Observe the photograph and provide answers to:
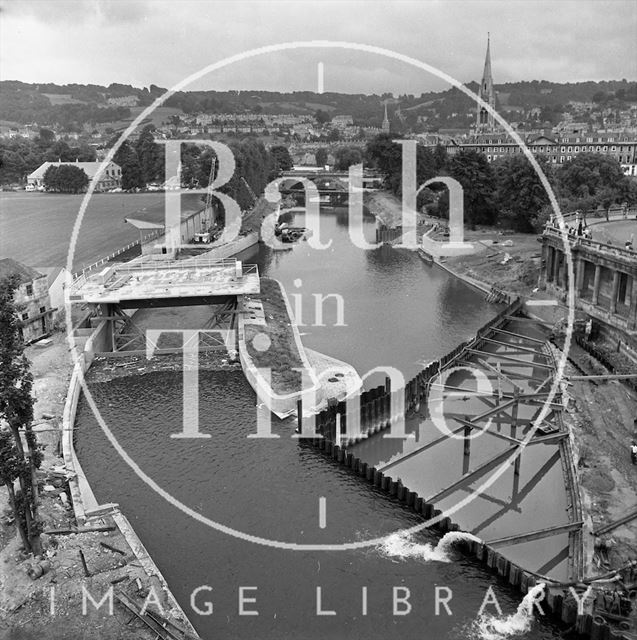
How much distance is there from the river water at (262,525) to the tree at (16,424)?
5.40 m

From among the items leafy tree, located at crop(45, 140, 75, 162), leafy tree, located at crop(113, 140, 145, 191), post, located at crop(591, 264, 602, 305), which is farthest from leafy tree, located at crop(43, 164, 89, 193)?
post, located at crop(591, 264, 602, 305)

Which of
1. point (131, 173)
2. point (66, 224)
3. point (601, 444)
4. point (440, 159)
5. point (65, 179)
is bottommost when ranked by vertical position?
point (601, 444)

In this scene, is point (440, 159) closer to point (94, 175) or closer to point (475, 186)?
point (475, 186)

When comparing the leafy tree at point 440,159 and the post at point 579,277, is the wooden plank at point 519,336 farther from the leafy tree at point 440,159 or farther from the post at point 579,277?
the leafy tree at point 440,159

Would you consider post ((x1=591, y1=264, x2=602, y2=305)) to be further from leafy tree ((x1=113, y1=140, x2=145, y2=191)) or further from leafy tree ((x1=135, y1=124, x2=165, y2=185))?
leafy tree ((x1=113, y1=140, x2=145, y2=191))

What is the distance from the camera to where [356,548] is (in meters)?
26.9

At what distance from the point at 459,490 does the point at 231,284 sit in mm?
24332

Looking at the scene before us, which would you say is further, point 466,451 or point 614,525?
point 466,451

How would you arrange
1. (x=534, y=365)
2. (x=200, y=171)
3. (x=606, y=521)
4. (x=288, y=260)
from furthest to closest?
(x=200, y=171), (x=288, y=260), (x=534, y=365), (x=606, y=521)

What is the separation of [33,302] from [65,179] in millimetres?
93993

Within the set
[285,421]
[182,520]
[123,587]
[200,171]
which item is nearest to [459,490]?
[285,421]

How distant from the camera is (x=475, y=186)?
96.1m

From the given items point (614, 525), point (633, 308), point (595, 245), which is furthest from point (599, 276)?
point (614, 525)

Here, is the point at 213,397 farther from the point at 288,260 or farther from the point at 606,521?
the point at 288,260
